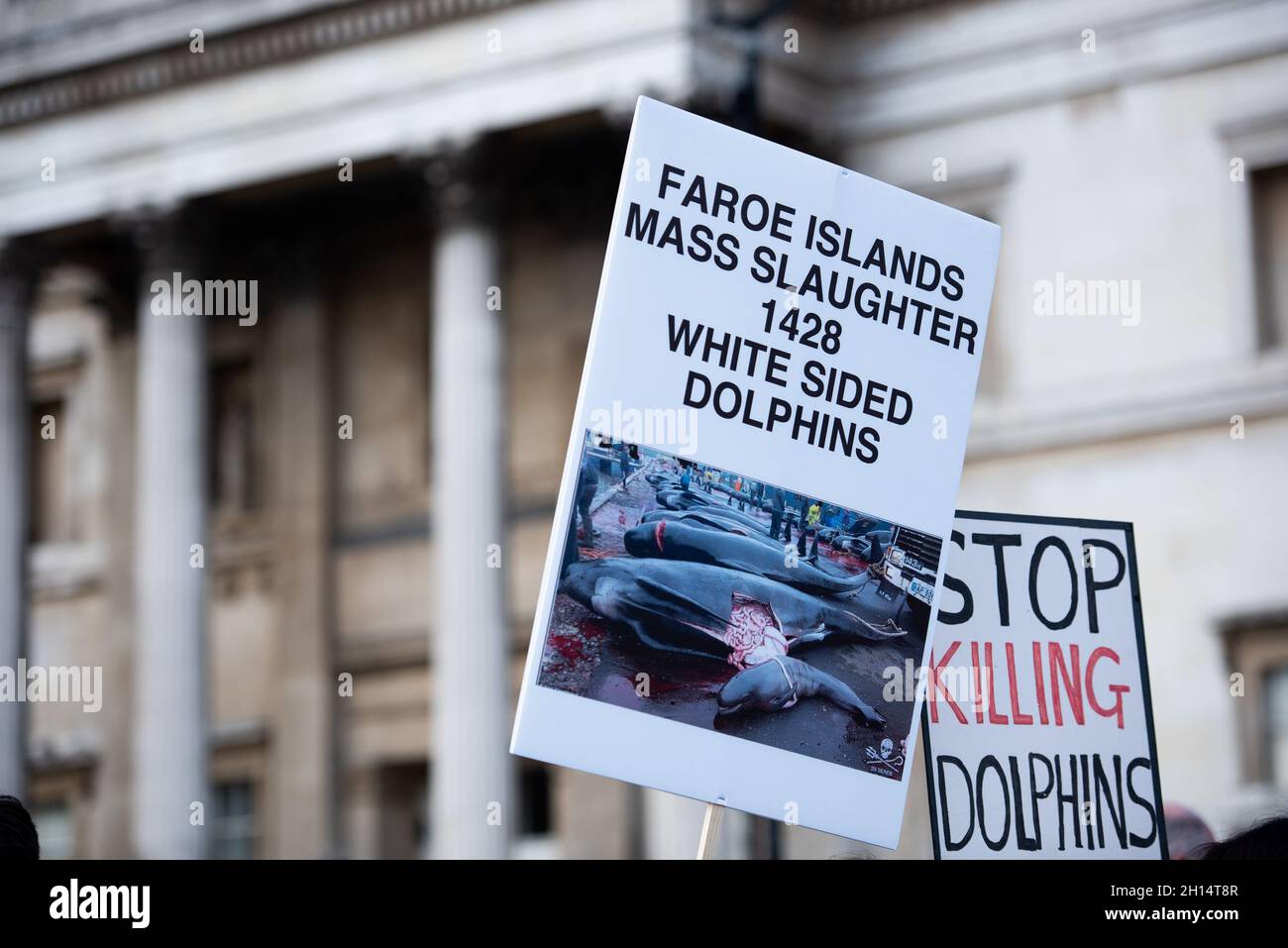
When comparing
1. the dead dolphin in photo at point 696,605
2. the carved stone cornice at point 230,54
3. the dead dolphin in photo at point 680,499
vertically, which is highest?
the carved stone cornice at point 230,54

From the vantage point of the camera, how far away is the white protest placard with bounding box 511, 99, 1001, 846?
5.53m

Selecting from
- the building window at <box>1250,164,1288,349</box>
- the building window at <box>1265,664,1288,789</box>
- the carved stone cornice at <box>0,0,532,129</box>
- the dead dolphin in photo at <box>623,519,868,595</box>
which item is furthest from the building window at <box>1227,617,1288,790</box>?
the dead dolphin in photo at <box>623,519,868,595</box>

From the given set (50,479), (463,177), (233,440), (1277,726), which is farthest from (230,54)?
(1277,726)

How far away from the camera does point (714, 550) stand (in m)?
5.71

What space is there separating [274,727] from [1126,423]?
412 inches

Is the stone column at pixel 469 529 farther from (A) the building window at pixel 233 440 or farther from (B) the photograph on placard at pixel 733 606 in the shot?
(B) the photograph on placard at pixel 733 606

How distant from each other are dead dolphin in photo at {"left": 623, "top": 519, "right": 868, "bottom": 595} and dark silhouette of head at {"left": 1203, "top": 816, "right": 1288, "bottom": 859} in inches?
55.3

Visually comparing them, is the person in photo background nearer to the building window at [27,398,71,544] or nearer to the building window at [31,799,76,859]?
the building window at [31,799,76,859]

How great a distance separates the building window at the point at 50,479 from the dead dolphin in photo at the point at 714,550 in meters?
24.1

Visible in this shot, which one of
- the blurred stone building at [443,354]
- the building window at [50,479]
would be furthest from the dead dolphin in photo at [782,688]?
the building window at [50,479]

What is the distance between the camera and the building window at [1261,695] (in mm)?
20797

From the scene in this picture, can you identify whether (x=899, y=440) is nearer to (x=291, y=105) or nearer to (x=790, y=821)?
(x=790, y=821)

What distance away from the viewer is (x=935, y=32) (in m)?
23.6

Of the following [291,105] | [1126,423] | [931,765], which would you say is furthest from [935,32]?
[931,765]
